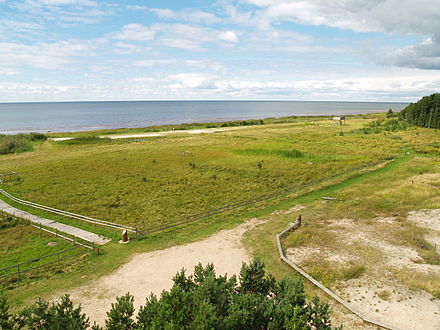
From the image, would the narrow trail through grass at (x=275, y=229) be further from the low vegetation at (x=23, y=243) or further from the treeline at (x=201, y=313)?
the low vegetation at (x=23, y=243)

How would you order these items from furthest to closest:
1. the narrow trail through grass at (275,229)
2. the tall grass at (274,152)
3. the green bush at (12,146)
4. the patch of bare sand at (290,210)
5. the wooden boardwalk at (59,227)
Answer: the green bush at (12,146) → the tall grass at (274,152) → the patch of bare sand at (290,210) → the wooden boardwalk at (59,227) → the narrow trail through grass at (275,229)

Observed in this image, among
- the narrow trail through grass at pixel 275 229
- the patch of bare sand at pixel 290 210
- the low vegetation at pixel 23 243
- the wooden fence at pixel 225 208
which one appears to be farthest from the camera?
the patch of bare sand at pixel 290 210

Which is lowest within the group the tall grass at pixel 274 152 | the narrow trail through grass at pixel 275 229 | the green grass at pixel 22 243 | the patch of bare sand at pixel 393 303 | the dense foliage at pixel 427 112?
the green grass at pixel 22 243

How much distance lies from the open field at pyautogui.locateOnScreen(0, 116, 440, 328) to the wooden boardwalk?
45.7 inches

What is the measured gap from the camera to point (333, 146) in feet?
227

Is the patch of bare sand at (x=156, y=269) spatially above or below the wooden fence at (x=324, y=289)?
below

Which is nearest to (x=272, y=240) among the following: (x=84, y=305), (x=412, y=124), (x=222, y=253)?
(x=222, y=253)

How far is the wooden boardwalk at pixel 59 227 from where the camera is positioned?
24.3m

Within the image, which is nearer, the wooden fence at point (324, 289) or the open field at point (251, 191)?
the wooden fence at point (324, 289)

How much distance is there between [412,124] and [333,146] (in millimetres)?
61589

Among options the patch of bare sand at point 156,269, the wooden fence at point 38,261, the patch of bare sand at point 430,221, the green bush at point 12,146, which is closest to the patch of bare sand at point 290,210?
the patch of bare sand at point 156,269

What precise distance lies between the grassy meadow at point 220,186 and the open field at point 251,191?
13 centimetres

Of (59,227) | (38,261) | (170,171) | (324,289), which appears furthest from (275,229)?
(170,171)

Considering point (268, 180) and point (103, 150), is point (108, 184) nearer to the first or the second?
point (268, 180)
